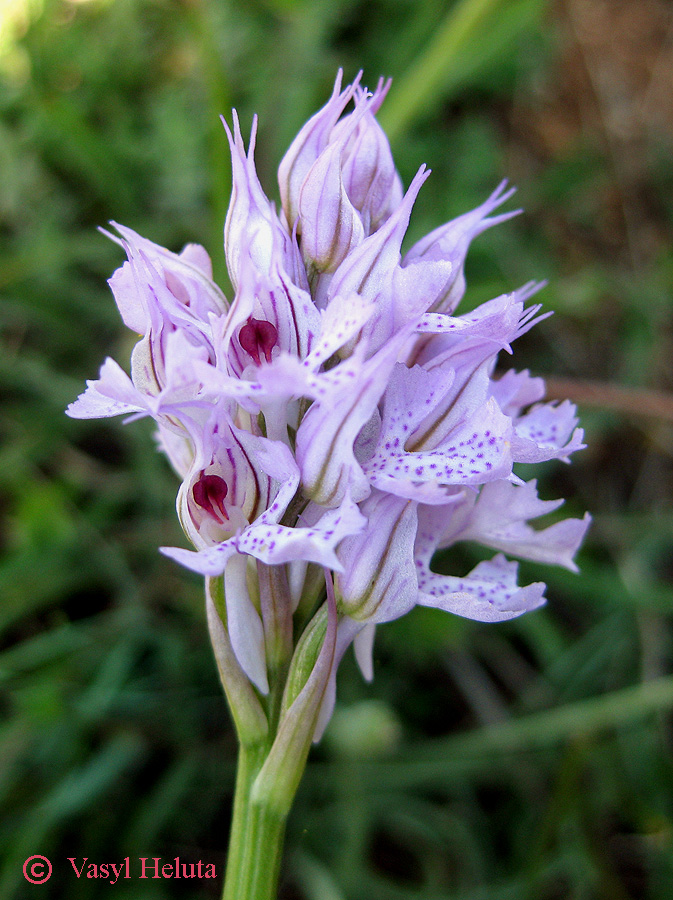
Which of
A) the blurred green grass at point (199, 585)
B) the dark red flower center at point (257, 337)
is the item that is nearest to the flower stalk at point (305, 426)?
the dark red flower center at point (257, 337)

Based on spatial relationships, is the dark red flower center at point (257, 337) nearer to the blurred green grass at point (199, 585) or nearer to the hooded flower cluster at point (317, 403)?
the hooded flower cluster at point (317, 403)

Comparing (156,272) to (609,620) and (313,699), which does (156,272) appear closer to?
(313,699)

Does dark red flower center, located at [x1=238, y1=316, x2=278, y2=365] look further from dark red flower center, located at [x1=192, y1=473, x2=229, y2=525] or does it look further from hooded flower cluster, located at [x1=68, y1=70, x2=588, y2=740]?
dark red flower center, located at [x1=192, y1=473, x2=229, y2=525]

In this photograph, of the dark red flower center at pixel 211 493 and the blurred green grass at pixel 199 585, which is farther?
the blurred green grass at pixel 199 585

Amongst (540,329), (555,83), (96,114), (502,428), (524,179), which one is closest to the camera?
(502,428)

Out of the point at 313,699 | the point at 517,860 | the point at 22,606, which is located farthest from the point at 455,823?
the point at 313,699

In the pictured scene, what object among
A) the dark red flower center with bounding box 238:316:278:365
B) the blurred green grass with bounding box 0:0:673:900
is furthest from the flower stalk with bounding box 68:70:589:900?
the blurred green grass with bounding box 0:0:673:900
